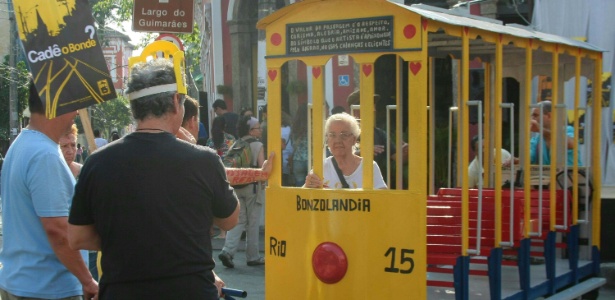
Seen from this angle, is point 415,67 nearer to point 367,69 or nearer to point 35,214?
point 367,69

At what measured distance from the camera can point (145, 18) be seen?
1089cm

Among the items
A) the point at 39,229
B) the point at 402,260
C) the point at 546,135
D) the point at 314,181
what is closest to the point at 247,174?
the point at 314,181

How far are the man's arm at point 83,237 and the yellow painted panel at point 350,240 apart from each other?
2072 mm

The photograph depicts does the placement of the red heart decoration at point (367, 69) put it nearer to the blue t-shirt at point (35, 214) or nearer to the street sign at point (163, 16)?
the blue t-shirt at point (35, 214)

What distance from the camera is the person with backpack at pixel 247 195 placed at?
11289 mm

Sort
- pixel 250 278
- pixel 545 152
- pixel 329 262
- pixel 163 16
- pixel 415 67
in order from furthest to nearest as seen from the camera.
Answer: pixel 163 16
pixel 250 278
pixel 545 152
pixel 329 262
pixel 415 67

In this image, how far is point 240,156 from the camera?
1134 centimetres

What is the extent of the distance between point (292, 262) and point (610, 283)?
16.1 ft

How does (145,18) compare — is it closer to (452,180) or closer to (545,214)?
(452,180)

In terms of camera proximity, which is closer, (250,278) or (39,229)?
(39,229)

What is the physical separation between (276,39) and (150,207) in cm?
252

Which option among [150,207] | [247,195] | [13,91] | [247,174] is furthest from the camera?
[13,91]

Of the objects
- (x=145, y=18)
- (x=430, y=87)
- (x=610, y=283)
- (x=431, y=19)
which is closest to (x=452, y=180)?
(x=430, y=87)

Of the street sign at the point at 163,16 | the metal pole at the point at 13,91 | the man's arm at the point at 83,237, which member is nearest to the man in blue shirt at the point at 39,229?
the man's arm at the point at 83,237
